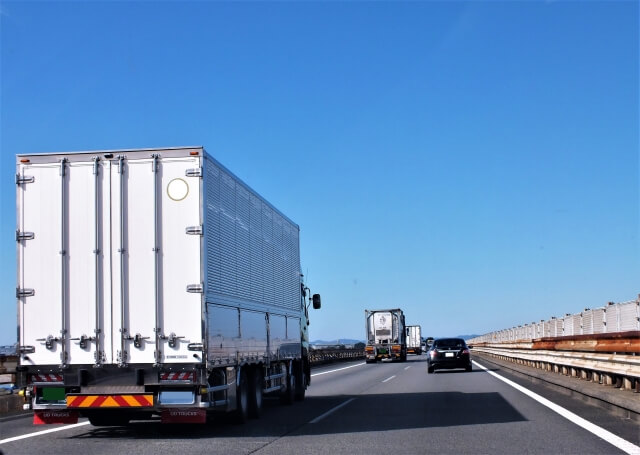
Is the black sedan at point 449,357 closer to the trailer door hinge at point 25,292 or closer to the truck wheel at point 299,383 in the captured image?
the truck wheel at point 299,383

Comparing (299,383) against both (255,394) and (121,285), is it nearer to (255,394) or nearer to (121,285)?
(255,394)

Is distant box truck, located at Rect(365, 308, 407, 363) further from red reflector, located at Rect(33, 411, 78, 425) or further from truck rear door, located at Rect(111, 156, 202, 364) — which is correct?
truck rear door, located at Rect(111, 156, 202, 364)

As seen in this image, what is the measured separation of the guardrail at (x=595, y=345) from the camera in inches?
624

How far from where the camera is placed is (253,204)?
1565 centimetres

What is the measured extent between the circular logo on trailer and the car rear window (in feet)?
79.5

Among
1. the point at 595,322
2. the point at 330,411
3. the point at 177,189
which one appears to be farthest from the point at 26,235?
the point at 595,322

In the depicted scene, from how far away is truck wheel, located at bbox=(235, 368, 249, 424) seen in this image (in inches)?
543

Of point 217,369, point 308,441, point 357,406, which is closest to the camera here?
point 308,441

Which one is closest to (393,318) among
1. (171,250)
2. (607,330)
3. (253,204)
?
(607,330)

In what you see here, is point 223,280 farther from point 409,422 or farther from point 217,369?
point 409,422

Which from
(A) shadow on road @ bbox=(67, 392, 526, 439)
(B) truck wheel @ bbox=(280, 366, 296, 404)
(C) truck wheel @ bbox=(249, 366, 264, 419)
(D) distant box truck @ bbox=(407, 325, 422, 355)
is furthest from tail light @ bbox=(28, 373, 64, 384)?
(D) distant box truck @ bbox=(407, 325, 422, 355)

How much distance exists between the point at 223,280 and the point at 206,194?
4.88 feet

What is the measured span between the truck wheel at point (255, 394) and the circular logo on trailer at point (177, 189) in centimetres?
443

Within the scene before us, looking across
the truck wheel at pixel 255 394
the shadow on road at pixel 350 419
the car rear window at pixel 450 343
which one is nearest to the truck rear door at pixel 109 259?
the shadow on road at pixel 350 419
